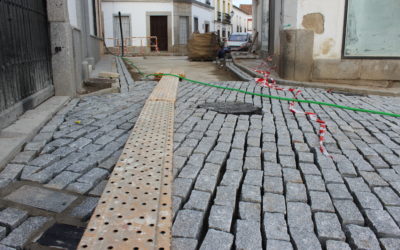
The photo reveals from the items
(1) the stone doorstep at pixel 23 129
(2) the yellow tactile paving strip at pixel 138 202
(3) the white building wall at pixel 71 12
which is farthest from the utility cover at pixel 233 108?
(3) the white building wall at pixel 71 12

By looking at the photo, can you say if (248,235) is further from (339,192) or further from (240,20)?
(240,20)

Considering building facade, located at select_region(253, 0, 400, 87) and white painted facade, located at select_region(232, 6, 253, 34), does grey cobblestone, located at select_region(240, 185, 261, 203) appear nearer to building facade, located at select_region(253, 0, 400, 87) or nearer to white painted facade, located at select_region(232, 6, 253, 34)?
building facade, located at select_region(253, 0, 400, 87)

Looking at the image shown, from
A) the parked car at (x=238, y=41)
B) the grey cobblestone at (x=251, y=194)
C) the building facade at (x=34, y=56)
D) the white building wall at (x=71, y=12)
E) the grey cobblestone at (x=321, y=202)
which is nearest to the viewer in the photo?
the grey cobblestone at (x=321, y=202)

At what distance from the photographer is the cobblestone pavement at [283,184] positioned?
2.18m

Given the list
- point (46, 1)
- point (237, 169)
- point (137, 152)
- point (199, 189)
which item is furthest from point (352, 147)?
point (46, 1)

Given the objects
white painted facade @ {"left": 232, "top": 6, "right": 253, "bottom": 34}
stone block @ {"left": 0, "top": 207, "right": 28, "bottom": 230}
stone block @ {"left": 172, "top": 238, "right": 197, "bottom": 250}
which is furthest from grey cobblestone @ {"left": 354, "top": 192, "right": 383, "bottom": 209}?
white painted facade @ {"left": 232, "top": 6, "right": 253, "bottom": 34}

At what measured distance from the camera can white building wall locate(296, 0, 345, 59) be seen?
26.6ft

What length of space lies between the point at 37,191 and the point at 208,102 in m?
3.76

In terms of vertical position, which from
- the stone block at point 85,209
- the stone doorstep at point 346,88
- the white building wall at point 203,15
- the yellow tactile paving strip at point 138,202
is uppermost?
Answer: the white building wall at point 203,15

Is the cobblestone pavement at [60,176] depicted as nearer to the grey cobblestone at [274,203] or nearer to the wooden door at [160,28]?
the grey cobblestone at [274,203]

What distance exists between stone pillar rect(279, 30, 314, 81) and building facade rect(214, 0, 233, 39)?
33.5 m

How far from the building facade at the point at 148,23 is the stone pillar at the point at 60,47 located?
2415cm

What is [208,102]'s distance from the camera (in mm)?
6133

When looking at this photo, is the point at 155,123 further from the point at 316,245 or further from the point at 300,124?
the point at 316,245
